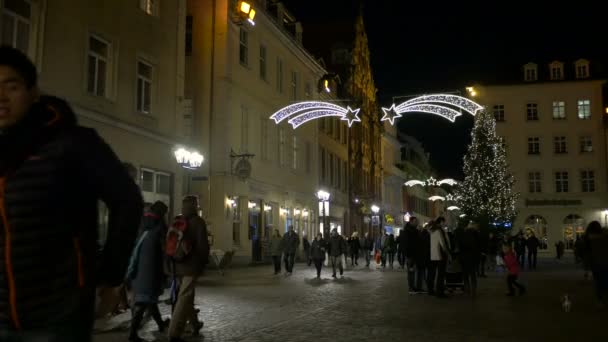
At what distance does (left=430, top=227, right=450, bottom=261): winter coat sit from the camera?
18.0 metres

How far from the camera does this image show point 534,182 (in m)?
64.4

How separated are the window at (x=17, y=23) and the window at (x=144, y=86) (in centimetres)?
562

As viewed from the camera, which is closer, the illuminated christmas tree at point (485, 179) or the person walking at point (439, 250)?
the person walking at point (439, 250)

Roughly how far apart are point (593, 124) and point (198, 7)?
42.9m

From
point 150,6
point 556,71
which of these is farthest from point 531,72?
point 150,6

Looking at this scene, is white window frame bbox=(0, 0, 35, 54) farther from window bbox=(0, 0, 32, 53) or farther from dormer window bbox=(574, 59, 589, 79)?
dormer window bbox=(574, 59, 589, 79)

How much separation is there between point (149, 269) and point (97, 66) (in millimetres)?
12822

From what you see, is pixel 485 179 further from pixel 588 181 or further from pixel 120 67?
pixel 120 67

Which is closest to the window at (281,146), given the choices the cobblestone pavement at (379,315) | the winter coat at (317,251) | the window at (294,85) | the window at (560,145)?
the window at (294,85)

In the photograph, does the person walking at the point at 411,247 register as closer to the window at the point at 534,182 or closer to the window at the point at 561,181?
the window at the point at 534,182

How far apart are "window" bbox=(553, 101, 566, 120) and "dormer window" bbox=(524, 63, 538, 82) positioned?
2.94m

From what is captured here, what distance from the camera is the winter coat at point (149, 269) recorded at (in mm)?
9992

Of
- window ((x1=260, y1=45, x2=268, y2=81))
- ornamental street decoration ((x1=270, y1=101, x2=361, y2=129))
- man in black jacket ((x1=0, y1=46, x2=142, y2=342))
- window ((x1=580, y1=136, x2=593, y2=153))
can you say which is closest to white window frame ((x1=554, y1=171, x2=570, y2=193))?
window ((x1=580, y1=136, x2=593, y2=153))

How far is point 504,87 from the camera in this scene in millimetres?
64688
